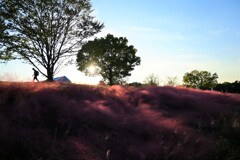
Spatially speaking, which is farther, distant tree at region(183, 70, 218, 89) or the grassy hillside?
distant tree at region(183, 70, 218, 89)

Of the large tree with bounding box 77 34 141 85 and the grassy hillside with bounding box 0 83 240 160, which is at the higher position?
the large tree with bounding box 77 34 141 85

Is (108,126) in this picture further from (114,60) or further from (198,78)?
(198,78)

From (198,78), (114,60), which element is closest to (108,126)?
(114,60)

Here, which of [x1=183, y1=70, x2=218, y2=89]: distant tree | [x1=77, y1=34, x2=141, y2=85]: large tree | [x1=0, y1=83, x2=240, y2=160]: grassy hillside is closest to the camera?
[x1=0, y1=83, x2=240, y2=160]: grassy hillside

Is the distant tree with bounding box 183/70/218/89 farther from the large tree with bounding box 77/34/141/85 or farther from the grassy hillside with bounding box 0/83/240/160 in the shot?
the grassy hillside with bounding box 0/83/240/160

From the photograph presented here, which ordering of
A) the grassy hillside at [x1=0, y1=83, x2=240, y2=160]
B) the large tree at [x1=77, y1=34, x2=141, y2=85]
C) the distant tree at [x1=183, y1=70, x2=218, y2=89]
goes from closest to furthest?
the grassy hillside at [x1=0, y1=83, x2=240, y2=160] → the large tree at [x1=77, y1=34, x2=141, y2=85] → the distant tree at [x1=183, y1=70, x2=218, y2=89]

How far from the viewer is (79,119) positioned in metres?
8.70

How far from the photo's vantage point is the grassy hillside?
22.9 feet

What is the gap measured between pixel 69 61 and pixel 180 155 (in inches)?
920

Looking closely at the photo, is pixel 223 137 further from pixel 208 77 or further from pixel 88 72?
pixel 208 77

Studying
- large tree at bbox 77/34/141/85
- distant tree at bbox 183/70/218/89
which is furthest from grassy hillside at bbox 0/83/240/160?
distant tree at bbox 183/70/218/89

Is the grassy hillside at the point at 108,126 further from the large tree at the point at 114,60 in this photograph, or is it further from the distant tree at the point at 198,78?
the distant tree at the point at 198,78

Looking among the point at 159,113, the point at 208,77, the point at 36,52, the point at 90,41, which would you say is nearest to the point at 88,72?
the point at 90,41

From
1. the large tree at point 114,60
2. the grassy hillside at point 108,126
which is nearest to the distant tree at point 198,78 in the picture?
the large tree at point 114,60
